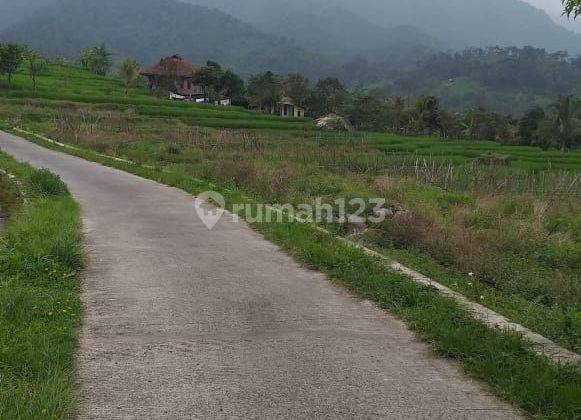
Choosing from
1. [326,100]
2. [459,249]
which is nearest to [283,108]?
[326,100]

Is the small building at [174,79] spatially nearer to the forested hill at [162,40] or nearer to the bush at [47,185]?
the bush at [47,185]

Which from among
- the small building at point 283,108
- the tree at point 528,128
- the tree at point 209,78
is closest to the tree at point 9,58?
the tree at point 209,78

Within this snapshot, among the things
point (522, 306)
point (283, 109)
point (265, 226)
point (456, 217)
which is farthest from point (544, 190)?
point (283, 109)

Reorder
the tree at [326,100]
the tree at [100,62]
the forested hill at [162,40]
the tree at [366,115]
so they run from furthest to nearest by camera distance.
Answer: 1. the forested hill at [162,40]
2. the tree at [100,62]
3. the tree at [326,100]
4. the tree at [366,115]

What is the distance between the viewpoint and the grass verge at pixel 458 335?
367 centimetres

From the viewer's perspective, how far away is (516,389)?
3.76 metres

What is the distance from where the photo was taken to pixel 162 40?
609 feet

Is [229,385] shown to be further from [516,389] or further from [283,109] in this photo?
[283,109]

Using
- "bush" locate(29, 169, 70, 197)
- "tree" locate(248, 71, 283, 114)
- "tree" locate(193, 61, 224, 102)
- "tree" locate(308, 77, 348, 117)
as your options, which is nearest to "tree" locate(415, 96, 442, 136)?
"tree" locate(308, 77, 348, 117)

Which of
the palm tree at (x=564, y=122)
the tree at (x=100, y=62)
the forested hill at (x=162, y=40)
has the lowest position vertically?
the palm tree at (x=564, y=122)

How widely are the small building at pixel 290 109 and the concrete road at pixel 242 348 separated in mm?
67704

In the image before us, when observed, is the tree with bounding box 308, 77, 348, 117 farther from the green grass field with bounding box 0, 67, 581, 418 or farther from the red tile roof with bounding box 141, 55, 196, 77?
the green grass field with bounding box 0, 67, 581, 418

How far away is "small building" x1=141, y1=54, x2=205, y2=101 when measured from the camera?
7156cm

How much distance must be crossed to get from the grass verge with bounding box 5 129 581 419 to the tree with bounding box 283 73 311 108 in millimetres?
67236
